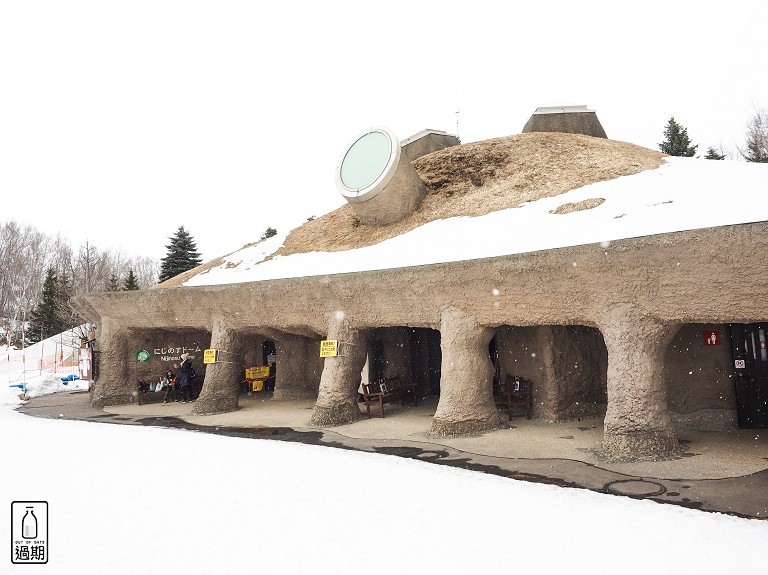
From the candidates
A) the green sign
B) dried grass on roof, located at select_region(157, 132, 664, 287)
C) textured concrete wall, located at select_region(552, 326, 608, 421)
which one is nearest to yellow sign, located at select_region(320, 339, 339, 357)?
dried grass on roof, located at select_region(157, 132, 664, 287)

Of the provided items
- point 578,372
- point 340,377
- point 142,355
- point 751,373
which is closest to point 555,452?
point 578,372

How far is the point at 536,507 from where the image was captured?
6.32 meters

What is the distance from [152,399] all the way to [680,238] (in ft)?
59.0


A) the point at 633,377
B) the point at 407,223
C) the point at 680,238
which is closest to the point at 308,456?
the point at 633,377

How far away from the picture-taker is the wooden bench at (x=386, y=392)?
13391 mm

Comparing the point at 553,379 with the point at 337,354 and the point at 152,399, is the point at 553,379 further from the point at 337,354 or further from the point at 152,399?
the point at 152,399

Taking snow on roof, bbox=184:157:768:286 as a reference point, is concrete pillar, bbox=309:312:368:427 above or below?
below

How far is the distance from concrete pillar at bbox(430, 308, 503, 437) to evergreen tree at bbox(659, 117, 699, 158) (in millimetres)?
30231

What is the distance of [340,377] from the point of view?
12773mm

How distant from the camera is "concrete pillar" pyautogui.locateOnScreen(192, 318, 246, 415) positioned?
49.4ft

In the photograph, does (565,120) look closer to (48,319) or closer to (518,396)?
(518,396)

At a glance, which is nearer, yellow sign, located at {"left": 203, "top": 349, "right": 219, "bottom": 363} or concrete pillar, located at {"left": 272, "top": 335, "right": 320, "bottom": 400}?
yellow sign, located at {"left": 203, "top": 349, "right": 219, "bottom": 363}

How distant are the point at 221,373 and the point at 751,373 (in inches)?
544

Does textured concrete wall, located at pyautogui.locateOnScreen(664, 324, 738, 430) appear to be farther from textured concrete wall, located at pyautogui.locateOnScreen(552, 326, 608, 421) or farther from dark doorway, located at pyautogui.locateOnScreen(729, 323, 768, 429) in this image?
textured concrete wall, located at pyautogui.locateOnScreen(552, 326, 608, 421)
